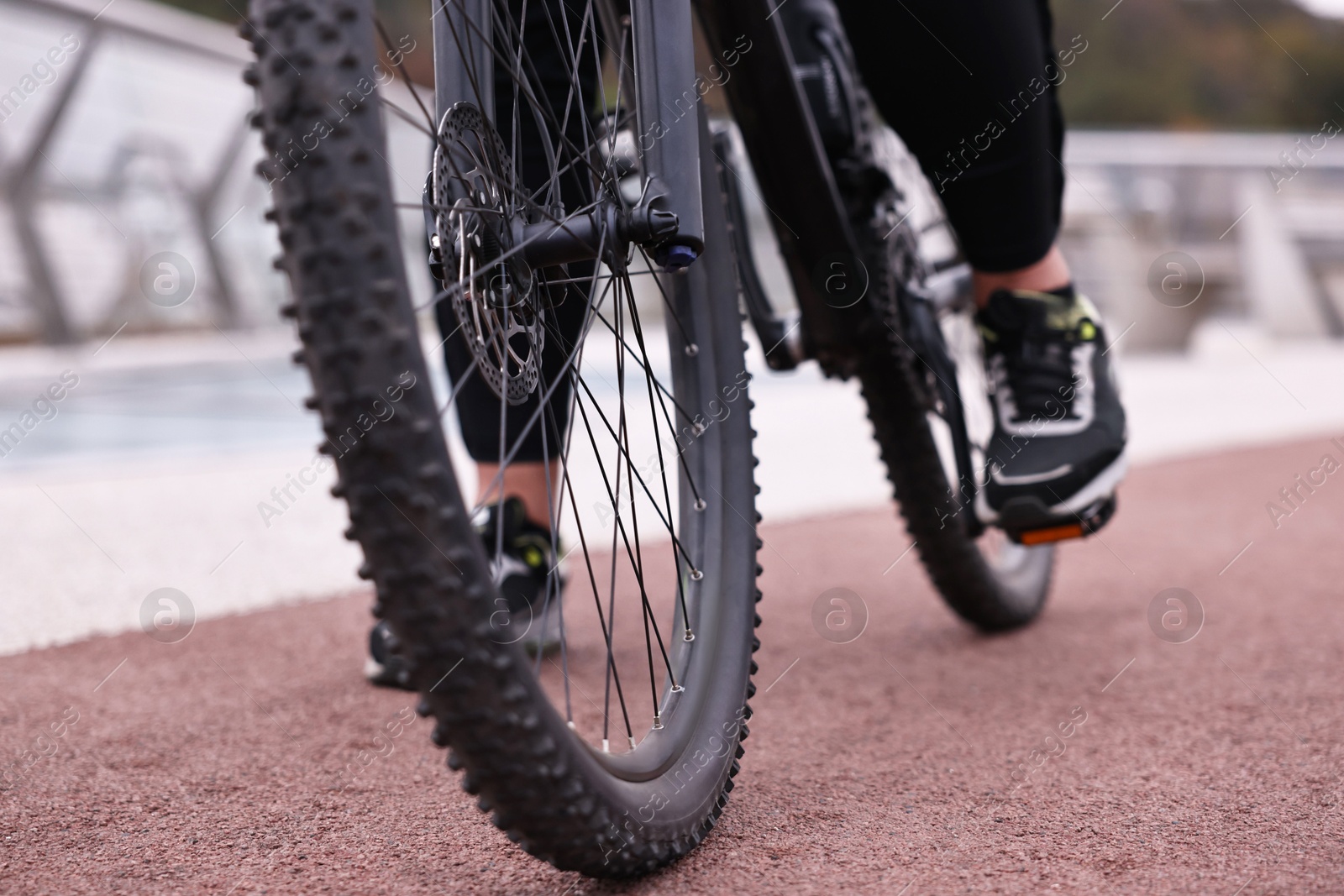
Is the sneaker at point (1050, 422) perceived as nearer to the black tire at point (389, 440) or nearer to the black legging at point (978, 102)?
the black legging at point (978, 102)

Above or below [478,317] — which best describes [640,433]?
below

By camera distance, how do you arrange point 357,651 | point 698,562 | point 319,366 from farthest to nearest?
point 357,651 < point 698,562 < point 319,366

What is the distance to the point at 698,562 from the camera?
99cm

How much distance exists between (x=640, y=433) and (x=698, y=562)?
0.14 meters

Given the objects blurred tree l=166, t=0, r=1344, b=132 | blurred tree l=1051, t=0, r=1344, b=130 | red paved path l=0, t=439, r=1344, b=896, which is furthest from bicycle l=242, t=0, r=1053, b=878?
blurred tree l=1051, t=0, r=1344, b=130

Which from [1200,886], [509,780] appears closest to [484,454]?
[509,780]

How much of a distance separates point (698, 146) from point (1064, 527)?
2.09ft

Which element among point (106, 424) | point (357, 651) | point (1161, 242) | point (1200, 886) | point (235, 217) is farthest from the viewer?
point (1161, 242)

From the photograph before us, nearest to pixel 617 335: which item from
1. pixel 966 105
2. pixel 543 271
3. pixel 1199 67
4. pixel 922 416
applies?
pixel 543 271

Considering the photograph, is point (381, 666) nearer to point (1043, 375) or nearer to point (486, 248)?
point (486, 248)

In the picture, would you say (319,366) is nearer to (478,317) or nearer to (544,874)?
(478,317)

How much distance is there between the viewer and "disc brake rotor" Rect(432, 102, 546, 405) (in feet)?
2.57

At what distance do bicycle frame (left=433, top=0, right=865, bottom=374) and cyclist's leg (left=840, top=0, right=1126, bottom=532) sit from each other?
4.3 inches

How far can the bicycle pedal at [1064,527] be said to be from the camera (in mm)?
1261
